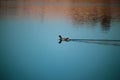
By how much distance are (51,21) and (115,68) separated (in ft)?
1.81

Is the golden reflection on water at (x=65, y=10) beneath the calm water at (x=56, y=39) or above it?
above

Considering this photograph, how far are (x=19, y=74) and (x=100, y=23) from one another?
679mm

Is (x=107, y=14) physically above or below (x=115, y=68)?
above

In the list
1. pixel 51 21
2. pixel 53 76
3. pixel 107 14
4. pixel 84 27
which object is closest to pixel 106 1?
pixel 107 14

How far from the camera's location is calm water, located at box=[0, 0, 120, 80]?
2008 millimetres

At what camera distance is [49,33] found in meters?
2.06

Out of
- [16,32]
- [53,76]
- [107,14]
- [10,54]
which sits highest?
[107,14]

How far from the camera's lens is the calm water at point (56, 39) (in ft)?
6.59

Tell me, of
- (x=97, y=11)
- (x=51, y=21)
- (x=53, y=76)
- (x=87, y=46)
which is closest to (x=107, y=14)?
(x=97, y=11)

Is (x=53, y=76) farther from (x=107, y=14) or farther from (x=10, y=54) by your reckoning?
(x=107, y=14)

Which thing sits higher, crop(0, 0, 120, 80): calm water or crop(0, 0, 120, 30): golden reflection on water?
crop(0, 0, 120, 30): golden reflection on water

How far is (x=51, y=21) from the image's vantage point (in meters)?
2.06

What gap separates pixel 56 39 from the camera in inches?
80.9

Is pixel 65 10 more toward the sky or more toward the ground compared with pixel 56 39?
more toward the sky
